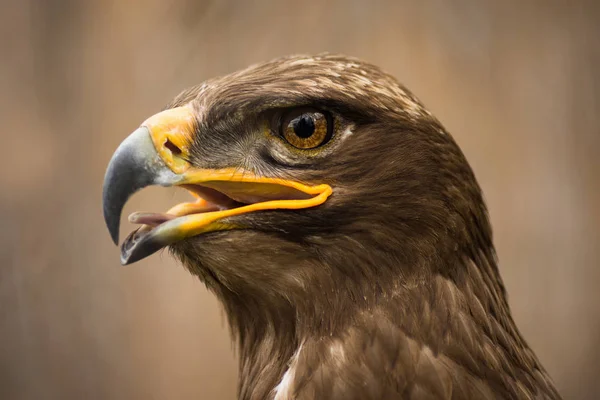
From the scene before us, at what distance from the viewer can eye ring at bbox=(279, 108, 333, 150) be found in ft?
4.52

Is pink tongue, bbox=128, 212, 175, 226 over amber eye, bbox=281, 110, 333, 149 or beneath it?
beneath

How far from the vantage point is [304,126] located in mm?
1377

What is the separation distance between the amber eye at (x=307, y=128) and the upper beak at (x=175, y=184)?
8 centimetres

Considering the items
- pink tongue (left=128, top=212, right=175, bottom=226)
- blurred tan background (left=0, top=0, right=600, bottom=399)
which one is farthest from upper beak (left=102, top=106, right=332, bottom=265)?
blurred tan background (left=0, top=0, right=600, bottom=399)

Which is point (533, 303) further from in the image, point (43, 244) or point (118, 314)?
point (43, 244)

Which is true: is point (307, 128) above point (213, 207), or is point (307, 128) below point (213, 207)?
above

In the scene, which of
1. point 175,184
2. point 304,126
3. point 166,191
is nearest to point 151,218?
point 175,184

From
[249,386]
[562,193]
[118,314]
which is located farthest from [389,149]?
[118,314]

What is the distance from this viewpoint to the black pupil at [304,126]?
1.37 meters

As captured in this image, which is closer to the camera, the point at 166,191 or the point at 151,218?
the point at 151,218

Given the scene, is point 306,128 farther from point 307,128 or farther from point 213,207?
point 213,207

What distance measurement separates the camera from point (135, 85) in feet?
11.1

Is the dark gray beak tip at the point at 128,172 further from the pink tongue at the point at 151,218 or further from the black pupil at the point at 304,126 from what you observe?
the black pupil at the point at 304,126

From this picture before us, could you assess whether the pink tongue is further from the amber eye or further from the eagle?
the amber eye
